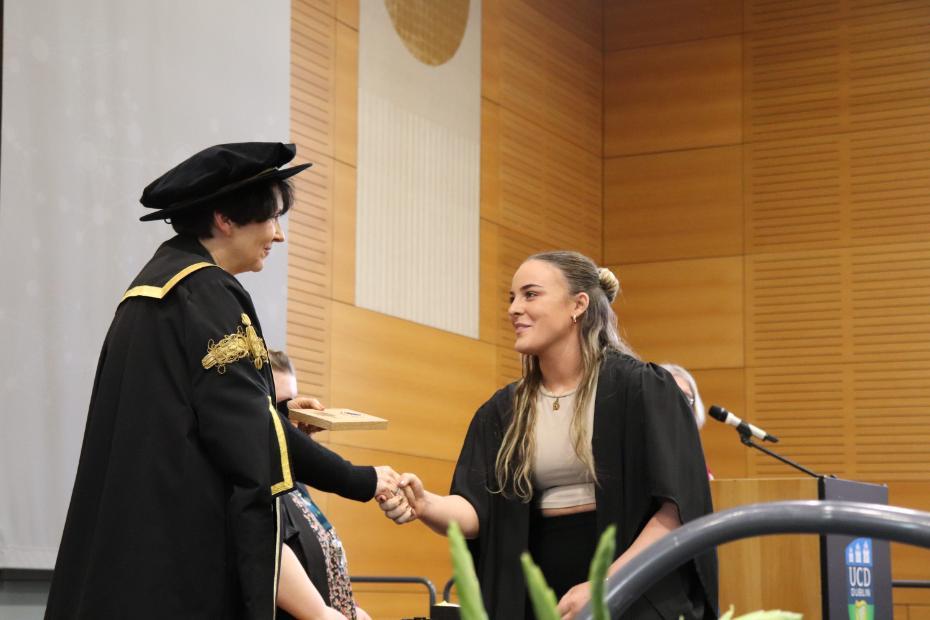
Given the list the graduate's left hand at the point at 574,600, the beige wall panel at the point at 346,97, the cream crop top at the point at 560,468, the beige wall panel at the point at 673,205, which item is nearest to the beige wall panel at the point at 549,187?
the beige wall panel at the point at 673,205

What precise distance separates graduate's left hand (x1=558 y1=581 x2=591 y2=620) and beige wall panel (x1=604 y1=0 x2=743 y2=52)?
714 cm

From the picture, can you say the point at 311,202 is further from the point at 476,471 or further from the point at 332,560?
the point at 476,471

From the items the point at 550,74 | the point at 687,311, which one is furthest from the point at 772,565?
the point at 550,74

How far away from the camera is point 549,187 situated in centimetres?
887

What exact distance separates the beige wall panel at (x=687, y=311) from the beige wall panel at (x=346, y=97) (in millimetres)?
2955

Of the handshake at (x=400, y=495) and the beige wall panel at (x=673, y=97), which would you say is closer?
the handshake at (x=400, y=495)

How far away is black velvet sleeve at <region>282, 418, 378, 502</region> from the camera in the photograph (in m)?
2.86

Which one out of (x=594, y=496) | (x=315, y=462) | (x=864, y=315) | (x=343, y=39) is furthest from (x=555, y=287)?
(x=864, y=315)

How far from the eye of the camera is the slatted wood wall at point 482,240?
664 cm

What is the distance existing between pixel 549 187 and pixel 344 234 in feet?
7.75

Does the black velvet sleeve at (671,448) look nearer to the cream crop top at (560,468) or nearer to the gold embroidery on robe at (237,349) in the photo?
the cream crop top at (560,468)

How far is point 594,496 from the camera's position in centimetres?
306

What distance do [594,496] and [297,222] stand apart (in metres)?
3.73

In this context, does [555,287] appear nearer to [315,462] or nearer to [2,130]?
[315,462]
